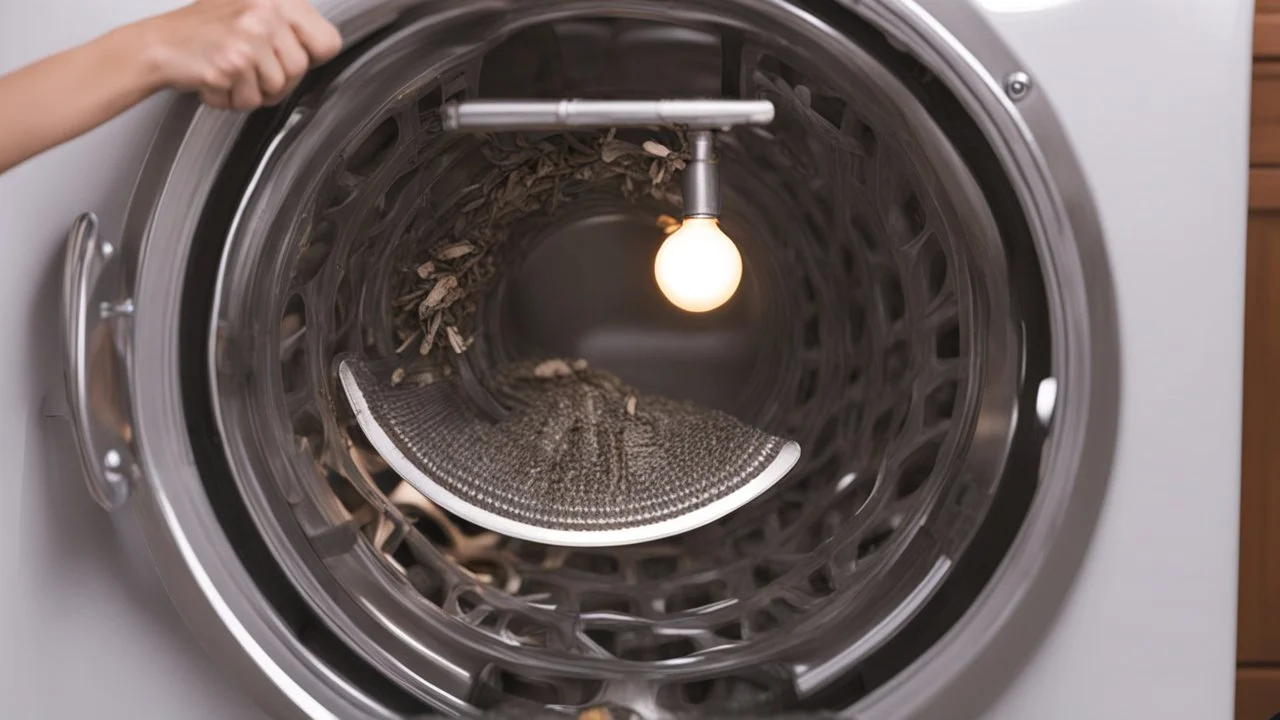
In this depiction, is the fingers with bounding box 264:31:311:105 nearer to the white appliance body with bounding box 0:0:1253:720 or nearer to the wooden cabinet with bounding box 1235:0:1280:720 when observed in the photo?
the white appliance body with bounding box 0:0:1253:720

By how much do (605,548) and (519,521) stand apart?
0.09 metres

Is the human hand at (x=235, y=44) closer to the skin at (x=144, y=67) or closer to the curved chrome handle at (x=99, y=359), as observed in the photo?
the skin at (x=144, y=67)

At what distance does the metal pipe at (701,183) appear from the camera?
27.1 inches

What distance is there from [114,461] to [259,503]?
0.09 m

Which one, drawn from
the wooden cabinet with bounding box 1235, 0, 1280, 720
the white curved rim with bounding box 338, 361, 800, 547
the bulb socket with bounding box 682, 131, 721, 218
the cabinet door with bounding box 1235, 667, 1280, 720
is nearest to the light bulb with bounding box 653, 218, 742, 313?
the bulb socket with bounding box 682, 131, 721, 218

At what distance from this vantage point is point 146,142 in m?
0.59

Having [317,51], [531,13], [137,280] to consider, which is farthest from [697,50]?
[137,280]

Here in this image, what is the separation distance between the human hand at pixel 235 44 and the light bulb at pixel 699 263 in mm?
274

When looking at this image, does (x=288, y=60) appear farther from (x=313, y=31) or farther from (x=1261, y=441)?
(x=1261, y=441)

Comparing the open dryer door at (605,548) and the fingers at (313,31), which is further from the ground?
the fingers at (313,31)

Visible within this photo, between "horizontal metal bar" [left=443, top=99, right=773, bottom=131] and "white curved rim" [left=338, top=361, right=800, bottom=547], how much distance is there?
9.2 inches

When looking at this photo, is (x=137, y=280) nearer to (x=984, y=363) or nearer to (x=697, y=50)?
(x=697, y=50)

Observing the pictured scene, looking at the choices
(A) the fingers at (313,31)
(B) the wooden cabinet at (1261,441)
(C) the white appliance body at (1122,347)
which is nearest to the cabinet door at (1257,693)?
(B) the wooden cabinet at (1261,441)

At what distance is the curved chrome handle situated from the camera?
22.4 inches
